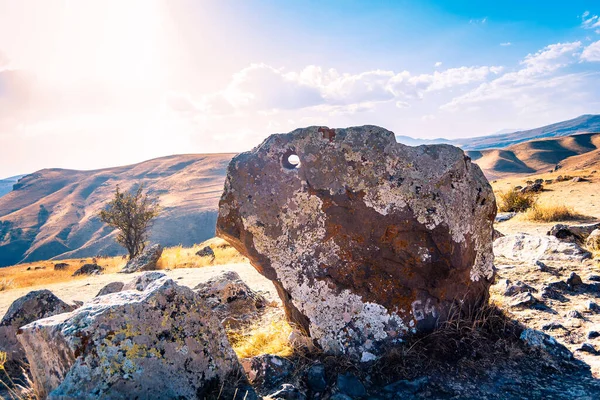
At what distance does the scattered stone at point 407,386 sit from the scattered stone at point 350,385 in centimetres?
23

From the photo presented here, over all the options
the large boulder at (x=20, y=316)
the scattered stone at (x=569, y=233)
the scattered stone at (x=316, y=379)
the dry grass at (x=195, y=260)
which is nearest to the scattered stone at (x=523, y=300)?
the scattered stone at (x=316, y=379)

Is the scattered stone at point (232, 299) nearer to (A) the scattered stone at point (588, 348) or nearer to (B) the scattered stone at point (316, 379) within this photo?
(B) the scattered stone at point (316, 379)

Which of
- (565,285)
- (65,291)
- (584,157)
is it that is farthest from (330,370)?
(584,157)

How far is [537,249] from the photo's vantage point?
7.27 m

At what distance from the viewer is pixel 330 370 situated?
3895 millimetres

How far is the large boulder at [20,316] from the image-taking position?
4840 millimetres

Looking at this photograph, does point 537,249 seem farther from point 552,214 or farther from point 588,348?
point 552,214

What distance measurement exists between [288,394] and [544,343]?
271 cm

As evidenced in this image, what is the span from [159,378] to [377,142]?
3.12 metres

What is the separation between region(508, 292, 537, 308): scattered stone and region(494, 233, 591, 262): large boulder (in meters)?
2.13

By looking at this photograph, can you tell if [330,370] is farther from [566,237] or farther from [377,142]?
[566,237]

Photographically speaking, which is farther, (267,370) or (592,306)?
(592,306)

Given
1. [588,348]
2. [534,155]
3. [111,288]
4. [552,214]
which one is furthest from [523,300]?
[534,155]

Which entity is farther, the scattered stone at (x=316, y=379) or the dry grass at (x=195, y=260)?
the dry grass at (x=195, y=260)
